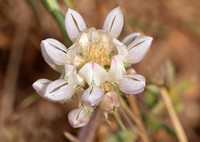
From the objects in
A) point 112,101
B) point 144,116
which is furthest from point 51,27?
point 112,101

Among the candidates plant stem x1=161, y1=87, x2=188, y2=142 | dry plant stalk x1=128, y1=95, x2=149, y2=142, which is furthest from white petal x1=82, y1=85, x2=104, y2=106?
plant stem x1=161, y1=87, x2=188, y2=142

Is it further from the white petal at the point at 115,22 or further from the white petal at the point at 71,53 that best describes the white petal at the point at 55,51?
the white petal at the point at 115,22

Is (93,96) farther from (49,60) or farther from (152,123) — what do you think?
(152,123)

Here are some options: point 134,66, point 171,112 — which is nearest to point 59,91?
point 171,112

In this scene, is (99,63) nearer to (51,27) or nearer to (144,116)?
(144,116)

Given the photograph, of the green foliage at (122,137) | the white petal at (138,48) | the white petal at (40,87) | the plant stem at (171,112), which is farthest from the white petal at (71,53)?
the green foliage at (122,137)
